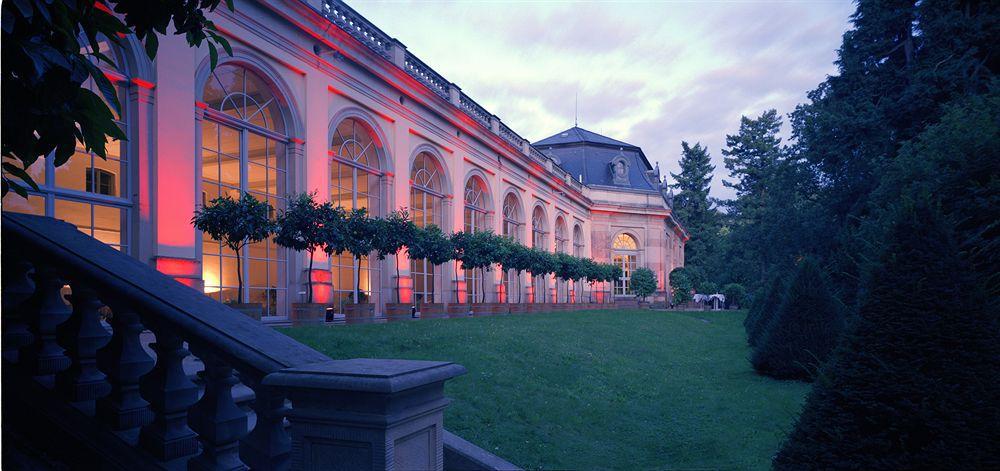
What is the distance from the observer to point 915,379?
4078 millimetres

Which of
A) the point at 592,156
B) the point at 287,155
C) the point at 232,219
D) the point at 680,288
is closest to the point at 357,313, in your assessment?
the point at 232,219

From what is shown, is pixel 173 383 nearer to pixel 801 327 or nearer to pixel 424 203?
pixel 801 327

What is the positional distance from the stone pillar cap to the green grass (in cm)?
450

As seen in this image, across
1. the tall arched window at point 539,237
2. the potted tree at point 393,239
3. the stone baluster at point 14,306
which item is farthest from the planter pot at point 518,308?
the stone baluster at point 14,306

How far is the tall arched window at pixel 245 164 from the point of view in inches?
596

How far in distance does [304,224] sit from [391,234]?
383 centimetres

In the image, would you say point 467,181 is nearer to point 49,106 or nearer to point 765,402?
point 765,402

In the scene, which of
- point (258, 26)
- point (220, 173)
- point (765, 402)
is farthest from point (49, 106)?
point (258, 26)

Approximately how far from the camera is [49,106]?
2410mm

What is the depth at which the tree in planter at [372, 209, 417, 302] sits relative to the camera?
57.9 ft

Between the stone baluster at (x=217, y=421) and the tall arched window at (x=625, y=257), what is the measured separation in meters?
54.9

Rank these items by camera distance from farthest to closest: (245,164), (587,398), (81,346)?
(245,164)
(587,398)
(81,346)

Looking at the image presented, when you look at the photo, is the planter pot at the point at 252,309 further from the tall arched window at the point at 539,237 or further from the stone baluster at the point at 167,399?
the tall arched window at the point at 539,237

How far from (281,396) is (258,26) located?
1595 cm
